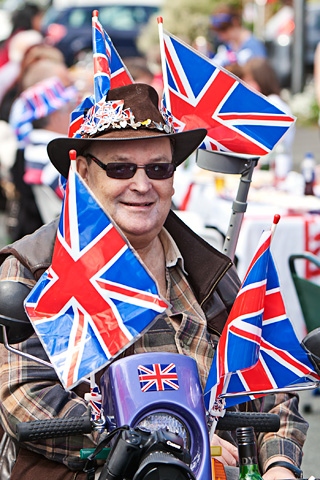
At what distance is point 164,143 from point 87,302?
2.54 feet

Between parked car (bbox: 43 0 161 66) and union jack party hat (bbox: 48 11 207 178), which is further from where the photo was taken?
parked car (bbox: 43 0 161 66)

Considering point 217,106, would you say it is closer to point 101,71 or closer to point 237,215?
point 237,215

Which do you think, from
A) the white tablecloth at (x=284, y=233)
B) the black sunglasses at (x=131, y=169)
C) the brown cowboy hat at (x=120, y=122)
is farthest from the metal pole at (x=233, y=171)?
the white tablecloth at (x=284, y=233)

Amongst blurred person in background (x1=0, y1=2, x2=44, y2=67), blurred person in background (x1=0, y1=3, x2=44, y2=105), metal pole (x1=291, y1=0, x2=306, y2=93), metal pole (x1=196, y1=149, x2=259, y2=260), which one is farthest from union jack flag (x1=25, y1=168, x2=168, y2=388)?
metal pole (x1=291, y1=0, x2=306, y2=93)

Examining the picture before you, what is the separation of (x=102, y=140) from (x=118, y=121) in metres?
0.12

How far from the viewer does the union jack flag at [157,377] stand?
2295 mm

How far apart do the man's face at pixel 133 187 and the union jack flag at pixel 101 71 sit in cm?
16

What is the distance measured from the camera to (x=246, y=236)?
639 centimetres

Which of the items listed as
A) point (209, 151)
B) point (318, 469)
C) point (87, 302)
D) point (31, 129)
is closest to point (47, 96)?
point (31, 129)

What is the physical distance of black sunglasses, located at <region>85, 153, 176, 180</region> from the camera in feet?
9.64

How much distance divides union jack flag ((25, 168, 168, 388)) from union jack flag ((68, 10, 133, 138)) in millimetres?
729

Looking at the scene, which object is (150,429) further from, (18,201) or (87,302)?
(18,201)

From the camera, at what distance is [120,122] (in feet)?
9.86

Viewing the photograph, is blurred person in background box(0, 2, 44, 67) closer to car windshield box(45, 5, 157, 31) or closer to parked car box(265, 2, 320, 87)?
parked car box(265, 2, 320, 87)
